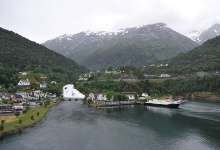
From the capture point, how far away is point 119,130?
49969 mm

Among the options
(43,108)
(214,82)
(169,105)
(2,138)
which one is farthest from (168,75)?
(2,138)

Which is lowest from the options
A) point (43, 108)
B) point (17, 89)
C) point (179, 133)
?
point (179, 133)

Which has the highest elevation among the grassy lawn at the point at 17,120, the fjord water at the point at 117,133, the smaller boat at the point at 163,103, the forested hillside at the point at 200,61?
the forested hillside at the point at 200,61

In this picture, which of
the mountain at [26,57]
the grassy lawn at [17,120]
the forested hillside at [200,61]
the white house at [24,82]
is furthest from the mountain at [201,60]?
the grassy lawn at [17,120]

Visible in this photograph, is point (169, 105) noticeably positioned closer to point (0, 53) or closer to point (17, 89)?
point (17, 89)

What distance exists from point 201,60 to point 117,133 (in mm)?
111812

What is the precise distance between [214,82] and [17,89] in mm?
75606

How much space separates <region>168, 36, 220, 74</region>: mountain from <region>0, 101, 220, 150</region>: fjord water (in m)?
66.8

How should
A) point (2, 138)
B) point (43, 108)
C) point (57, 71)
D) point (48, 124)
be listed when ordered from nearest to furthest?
point (2, 138) → point (48, 124) → point (43, 108) → point (57, 71)

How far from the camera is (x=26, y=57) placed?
455 feet

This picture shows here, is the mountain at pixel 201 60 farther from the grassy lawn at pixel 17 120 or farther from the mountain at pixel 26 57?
the grassy lawn at pixel 17 120

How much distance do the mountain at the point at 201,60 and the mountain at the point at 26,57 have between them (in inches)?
2333

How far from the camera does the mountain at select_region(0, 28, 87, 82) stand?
125m

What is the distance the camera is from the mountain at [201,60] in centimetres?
12838
